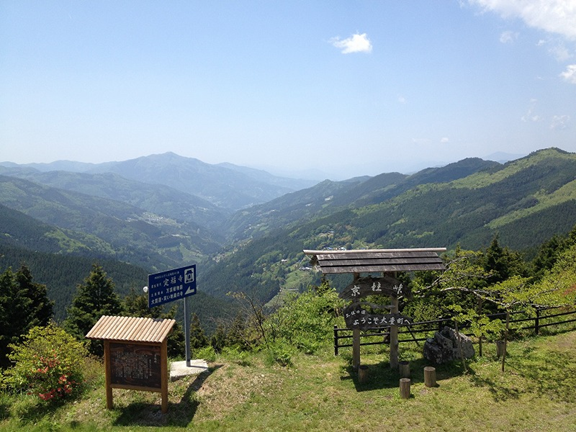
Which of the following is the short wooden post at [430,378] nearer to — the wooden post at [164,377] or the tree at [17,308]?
the wooden post at [164,377]

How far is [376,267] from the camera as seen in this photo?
13.6 meters

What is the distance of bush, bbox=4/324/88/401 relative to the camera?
11.4 meters

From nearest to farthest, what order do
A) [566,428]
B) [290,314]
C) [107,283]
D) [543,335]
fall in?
[566,428]
[543,335]
[290,314]
[107,283]

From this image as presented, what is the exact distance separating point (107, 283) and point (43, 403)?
28837mm

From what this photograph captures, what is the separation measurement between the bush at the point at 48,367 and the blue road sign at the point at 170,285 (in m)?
3.13

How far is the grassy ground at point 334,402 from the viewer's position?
1043 cm

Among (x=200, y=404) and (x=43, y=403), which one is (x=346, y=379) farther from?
(x=43, y=403)

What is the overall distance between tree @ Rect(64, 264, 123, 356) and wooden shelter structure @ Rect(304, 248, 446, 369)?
30.5m

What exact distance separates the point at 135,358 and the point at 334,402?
6.69m

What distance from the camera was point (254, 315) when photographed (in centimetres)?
2127

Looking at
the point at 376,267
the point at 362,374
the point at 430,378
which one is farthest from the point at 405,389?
the point at 376,267

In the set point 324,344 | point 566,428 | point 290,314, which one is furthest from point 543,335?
point 290,314

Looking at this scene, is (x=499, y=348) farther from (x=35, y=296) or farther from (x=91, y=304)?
(x=35, y=296)

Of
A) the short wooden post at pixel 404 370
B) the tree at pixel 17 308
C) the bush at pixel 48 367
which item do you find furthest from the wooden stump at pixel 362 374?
the tree at pixel 17 308
